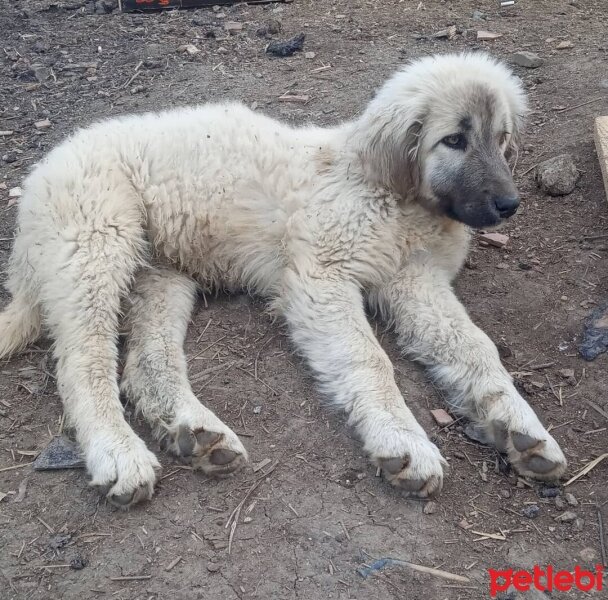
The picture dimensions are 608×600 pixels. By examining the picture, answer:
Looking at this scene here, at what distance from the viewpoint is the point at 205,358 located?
4.21 metres

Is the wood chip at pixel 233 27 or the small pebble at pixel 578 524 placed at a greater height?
the wood chip at pixel 233 27

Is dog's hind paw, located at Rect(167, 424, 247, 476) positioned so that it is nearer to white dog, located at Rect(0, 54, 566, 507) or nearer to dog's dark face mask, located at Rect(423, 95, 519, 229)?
white dog, located at Rect(0, 54, 566, 507)

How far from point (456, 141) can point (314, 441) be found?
1.94 meters

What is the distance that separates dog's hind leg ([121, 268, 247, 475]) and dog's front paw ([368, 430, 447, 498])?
690 millimetres

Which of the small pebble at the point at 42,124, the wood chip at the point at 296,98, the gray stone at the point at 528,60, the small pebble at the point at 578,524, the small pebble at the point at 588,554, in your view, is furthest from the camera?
the gray stone at the point at 528,60

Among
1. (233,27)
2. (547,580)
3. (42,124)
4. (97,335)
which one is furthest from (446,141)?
(233,27)

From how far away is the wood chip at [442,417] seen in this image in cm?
371

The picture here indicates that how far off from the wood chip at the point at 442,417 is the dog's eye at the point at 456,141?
155cm

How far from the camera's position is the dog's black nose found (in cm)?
391

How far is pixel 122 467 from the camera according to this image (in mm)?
3271

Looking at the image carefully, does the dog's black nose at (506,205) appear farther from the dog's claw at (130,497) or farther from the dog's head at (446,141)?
the dog's claw at (130,497)

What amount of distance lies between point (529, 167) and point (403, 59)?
2.22 m

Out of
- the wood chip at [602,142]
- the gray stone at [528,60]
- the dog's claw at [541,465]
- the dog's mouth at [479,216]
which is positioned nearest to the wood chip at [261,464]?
the dog's claw at [541,465]

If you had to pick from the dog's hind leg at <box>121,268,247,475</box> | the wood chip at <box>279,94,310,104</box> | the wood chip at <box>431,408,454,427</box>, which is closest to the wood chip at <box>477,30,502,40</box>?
the wood chip at <box>279,94,310,104</box>
